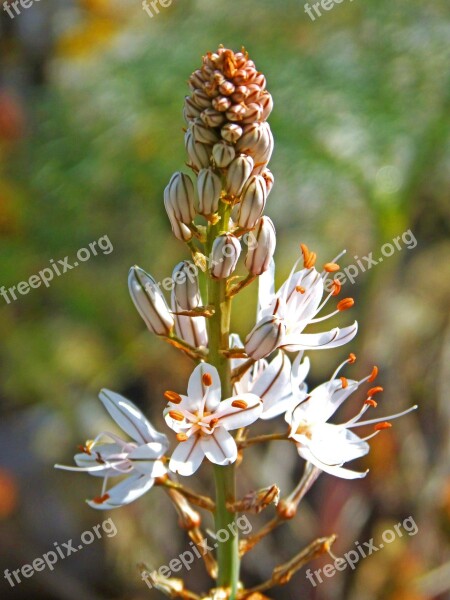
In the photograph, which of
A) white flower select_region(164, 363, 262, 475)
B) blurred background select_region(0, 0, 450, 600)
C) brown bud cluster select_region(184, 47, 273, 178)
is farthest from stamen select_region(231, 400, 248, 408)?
blurred background select_region(0, 0, 450, 600)

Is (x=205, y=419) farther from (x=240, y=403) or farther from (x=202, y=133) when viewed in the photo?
(x=202, y=133)

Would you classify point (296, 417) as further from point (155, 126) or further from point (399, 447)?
point (155, 126)

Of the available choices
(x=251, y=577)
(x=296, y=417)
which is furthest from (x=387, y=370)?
(x=296, y=417)

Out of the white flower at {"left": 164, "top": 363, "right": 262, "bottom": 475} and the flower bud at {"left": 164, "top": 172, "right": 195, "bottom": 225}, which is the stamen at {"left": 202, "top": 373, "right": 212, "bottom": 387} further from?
the flower bud at {"left": 164, "top": 172, "right": 195, "bottom": 225}

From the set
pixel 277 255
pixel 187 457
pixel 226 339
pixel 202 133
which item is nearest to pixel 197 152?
pixel 202 133

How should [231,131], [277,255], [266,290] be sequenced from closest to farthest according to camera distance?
[231,131] → [266,290] → [277,255]

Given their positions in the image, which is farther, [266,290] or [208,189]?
[266,290]
